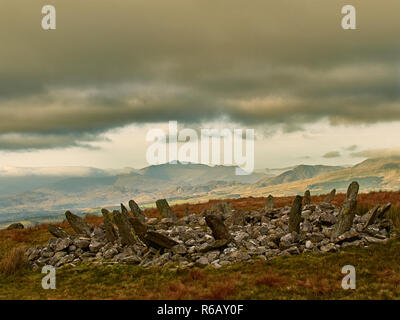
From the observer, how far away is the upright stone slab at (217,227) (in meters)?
18.4

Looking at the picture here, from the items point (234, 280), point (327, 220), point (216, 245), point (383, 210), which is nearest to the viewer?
point (234, 280)

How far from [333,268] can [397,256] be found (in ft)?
12.9

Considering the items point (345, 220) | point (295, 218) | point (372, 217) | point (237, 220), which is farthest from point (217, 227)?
point (372, 217)

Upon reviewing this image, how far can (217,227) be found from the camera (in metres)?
18.6

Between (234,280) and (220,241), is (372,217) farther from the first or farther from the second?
(234,280)

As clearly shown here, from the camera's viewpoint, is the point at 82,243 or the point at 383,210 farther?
the point at 383,210

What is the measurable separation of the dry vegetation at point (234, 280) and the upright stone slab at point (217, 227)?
259 cm

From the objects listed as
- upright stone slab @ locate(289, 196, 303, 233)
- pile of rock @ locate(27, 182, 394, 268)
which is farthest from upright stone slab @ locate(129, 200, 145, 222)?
upright stone slab @ locate(289, 196, 303, 233)

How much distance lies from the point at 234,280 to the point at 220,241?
4.57 meters
